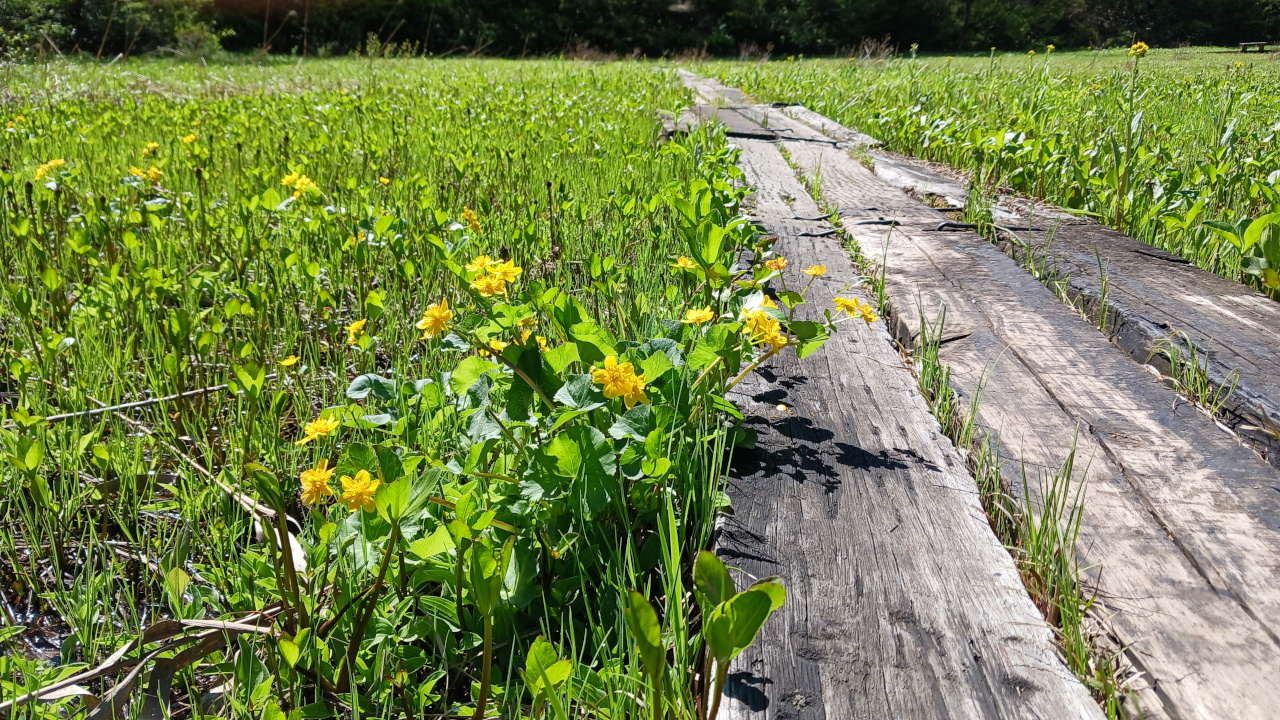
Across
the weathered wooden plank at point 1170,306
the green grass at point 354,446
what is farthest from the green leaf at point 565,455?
the weathered wooden plank at point 1170,306

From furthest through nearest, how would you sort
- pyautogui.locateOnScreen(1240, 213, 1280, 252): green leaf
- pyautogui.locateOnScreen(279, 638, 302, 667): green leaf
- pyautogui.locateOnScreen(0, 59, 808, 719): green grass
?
1. pyautogui.locateOnScreen(1240, 213, 1280, 252): green leaf
2. pyautogui.locateOnScreen(0, 59, 808, 719): green grass
3. pyautogui.locateOnScreen(279, 638, 302, 667): green leaf

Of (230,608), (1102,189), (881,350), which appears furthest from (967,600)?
(1102,189)

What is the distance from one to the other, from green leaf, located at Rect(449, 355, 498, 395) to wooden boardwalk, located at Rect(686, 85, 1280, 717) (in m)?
0.87

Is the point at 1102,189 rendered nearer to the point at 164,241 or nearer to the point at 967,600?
the point at 967,600

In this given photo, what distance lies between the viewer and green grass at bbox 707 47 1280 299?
2691 mm

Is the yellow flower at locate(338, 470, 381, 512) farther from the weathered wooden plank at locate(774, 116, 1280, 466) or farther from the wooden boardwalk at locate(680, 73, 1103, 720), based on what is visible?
the weathered wooden plank at locate(774, 116, 1280, 466)

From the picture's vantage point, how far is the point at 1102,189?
3469 mm

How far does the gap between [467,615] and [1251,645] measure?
3.11ft

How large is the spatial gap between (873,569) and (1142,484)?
51 cm

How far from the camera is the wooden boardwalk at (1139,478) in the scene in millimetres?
848

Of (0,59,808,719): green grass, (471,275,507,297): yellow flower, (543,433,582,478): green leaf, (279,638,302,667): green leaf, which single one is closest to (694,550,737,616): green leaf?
(0,59,808,719): green grass

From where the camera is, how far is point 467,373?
1309 millimetres

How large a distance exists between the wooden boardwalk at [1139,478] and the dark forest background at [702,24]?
21.6m

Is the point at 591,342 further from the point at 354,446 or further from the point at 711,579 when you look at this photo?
the point at 711,579
